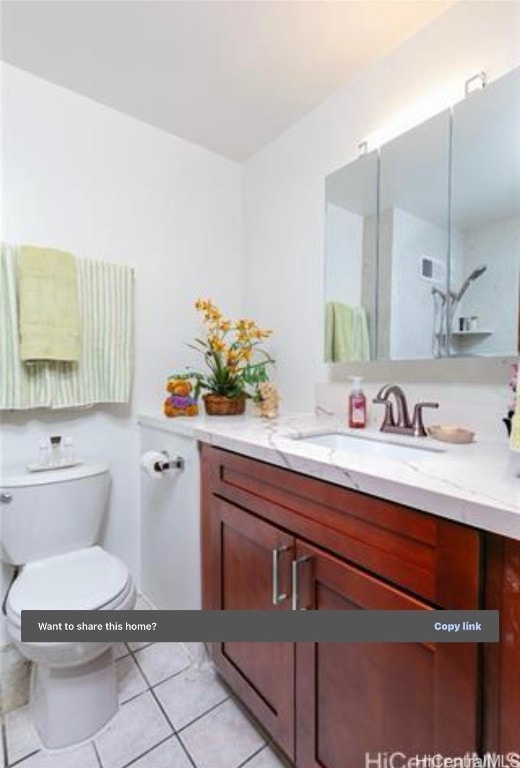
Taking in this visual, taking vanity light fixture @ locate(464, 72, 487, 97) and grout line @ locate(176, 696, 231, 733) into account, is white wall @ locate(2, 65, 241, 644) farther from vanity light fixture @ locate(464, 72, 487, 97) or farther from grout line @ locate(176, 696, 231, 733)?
vanity light fixture @ locate(464, 72, 487, 97)

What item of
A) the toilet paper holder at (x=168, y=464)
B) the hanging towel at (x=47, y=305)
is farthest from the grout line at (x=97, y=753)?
the hanging towel at (x=47, y=305)

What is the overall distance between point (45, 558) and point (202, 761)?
0.77 meters

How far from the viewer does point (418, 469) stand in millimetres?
759

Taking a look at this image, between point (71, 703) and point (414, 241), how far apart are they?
1.74 meters

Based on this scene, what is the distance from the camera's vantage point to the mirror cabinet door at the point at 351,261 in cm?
140

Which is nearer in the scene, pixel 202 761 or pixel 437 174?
pixel 202 761

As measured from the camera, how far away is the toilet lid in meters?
1.07

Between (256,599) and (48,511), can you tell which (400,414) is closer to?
(256,599)

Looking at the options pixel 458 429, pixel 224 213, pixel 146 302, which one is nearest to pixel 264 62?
pixel 224 213

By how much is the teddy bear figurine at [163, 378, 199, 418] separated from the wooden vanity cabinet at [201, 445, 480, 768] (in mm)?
486

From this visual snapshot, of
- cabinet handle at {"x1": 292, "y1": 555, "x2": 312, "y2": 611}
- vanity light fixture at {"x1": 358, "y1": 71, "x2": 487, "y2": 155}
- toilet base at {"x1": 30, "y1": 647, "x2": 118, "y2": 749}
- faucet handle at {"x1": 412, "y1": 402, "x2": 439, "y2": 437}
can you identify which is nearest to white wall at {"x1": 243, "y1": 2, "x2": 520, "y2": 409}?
vanity light fixture at {"x1": 358, "y1": 71, "x2": 487, "y2": 155}

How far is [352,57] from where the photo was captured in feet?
4.51

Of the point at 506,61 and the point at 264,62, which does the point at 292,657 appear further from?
the point at 264,62

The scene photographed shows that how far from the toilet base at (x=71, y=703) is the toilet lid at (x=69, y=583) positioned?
19 centimetres
